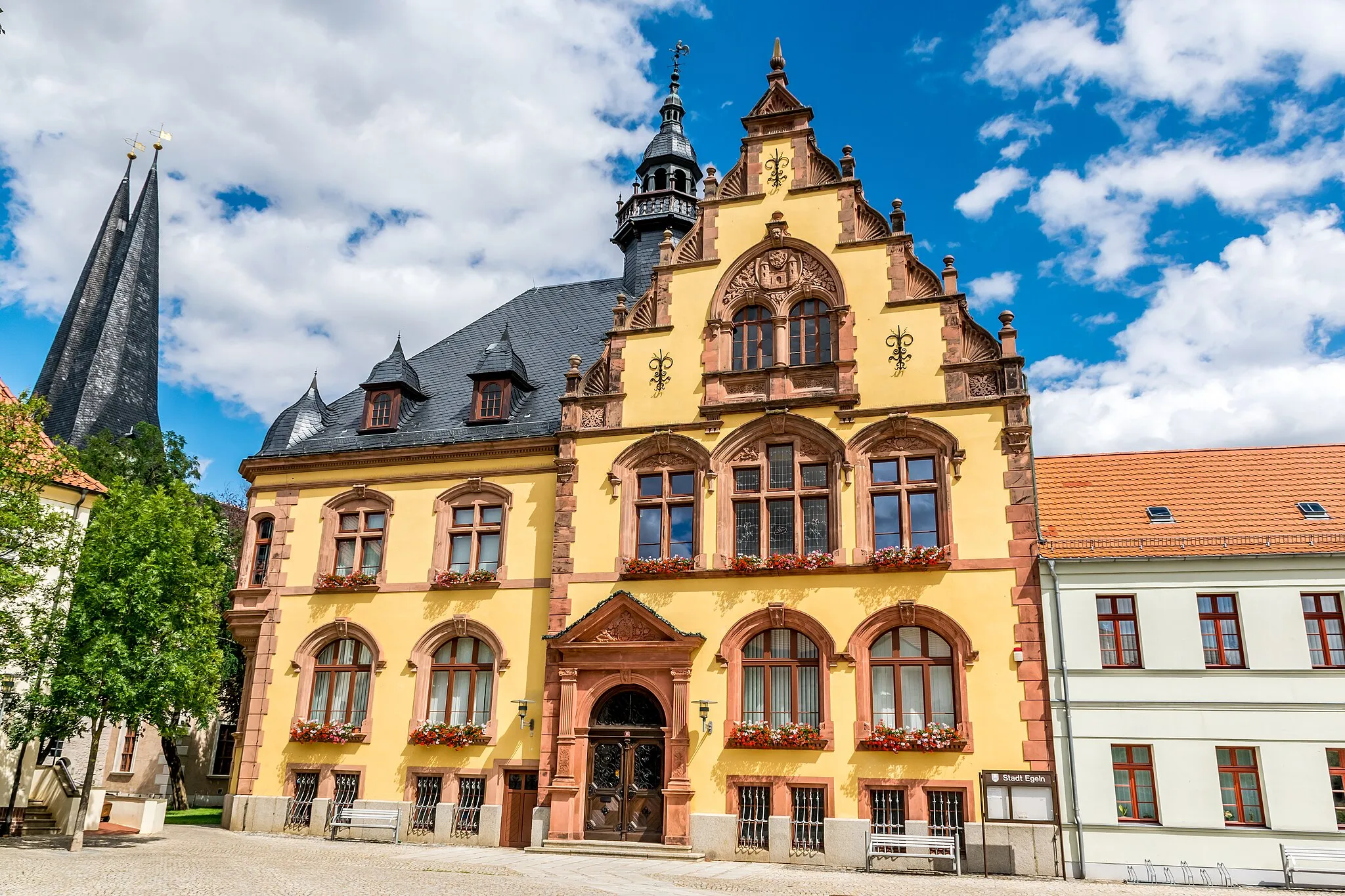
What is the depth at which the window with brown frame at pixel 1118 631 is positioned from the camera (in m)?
20.7

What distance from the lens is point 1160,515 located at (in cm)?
2250

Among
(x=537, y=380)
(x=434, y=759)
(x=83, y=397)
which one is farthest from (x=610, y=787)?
(x=83, y=397)

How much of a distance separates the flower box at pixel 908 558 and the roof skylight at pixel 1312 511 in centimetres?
743

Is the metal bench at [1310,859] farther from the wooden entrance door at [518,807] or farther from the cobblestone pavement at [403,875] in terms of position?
the wooden entrance door at [518,807]

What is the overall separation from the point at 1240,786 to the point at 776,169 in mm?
16688

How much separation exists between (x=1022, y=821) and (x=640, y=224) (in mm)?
20510

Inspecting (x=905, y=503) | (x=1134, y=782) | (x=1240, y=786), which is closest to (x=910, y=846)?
(x=1134, y=782)

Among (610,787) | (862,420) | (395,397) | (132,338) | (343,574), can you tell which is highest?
(132,338)

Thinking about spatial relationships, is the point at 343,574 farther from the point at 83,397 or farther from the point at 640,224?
the point at 83,397

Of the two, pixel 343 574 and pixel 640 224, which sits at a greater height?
pixel 640 224

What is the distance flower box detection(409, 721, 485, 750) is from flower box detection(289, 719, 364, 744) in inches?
62.6

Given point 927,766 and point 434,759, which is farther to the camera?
point 434,759

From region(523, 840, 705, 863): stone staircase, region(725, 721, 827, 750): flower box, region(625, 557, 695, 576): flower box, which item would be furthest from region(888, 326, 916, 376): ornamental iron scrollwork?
region(523, 840, 705, 863): stone staircase

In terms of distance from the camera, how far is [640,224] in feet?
108
